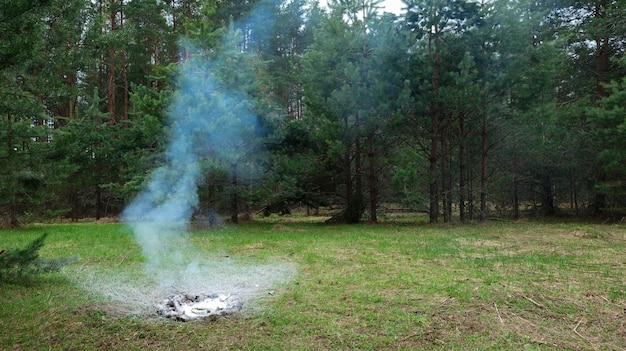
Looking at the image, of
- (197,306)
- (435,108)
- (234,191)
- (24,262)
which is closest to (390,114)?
(435,108)

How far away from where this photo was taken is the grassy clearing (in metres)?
3.77

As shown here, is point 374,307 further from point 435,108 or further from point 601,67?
point 601,67

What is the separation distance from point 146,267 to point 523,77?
12.5 meters

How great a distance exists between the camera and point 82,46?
5.94 metres

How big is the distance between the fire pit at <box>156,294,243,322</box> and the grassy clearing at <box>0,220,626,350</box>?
0.17 m

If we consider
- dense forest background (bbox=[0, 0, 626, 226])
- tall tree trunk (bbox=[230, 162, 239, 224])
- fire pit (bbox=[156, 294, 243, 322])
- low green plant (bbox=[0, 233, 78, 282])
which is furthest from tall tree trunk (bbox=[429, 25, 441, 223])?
low green plant (bbox=[0, 233, 78, 282])

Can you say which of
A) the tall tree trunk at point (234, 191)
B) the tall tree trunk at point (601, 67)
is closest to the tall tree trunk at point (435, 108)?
the tall tree trunk at point (234, 191)

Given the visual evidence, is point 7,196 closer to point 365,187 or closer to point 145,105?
point 145,105

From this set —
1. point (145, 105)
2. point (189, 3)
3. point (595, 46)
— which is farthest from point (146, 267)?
point (595, 46)

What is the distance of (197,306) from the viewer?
459 cm

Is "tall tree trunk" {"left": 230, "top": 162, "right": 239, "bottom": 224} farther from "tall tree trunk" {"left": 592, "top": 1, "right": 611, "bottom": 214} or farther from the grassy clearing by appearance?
"tall tree trunk" {"left": 592, "top": 1, "right": 611, "bottom": 214}

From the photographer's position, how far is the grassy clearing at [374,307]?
12.4 ft

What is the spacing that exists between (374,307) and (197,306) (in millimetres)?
1980

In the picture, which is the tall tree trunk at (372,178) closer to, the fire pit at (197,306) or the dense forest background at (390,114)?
the dense forest background at (390,114)
